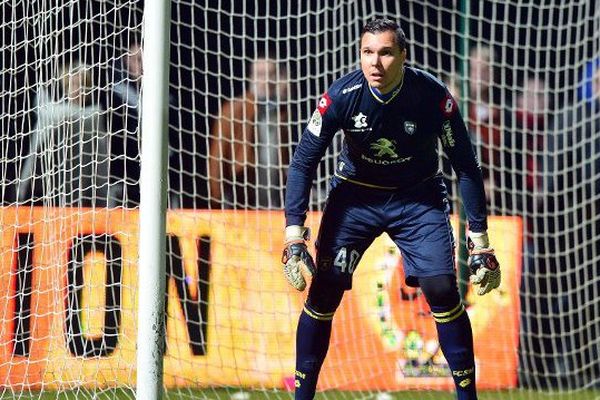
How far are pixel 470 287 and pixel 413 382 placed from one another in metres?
0.75

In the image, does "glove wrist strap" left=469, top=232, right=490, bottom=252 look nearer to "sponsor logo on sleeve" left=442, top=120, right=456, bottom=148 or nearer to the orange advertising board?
"sponsor logo on sleeve" left=442, top=120, right=456, bottom=148

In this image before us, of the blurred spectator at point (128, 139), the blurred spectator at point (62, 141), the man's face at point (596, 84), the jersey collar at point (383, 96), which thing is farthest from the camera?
the man's face at point (596, 84)

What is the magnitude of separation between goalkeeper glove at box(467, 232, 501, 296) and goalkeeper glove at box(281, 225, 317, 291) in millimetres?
722

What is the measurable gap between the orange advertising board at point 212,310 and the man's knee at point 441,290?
209cm

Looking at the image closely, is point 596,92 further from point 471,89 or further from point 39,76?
point 39,76

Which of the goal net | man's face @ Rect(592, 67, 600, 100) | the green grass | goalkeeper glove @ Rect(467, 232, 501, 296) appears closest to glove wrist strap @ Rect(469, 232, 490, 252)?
goalkeeper glove @ Rect(467, 232, 501, 296)

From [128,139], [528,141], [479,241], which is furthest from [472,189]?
[528,141]

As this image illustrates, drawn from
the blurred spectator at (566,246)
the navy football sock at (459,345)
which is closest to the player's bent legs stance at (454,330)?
the navy football sock at (459,345)

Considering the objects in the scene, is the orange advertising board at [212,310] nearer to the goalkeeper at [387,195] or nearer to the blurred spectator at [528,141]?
the blurred spectator at [528,141]

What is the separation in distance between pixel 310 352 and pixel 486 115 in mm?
3379

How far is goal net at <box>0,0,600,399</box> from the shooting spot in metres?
7.43

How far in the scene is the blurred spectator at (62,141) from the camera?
7145 millimetres

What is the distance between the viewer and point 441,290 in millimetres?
5738

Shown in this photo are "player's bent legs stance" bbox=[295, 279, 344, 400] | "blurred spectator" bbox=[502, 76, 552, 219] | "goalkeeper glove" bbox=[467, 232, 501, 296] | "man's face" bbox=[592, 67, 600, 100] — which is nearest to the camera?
"goalkeeper glove" bbox=[467, 232, 501, 296]
